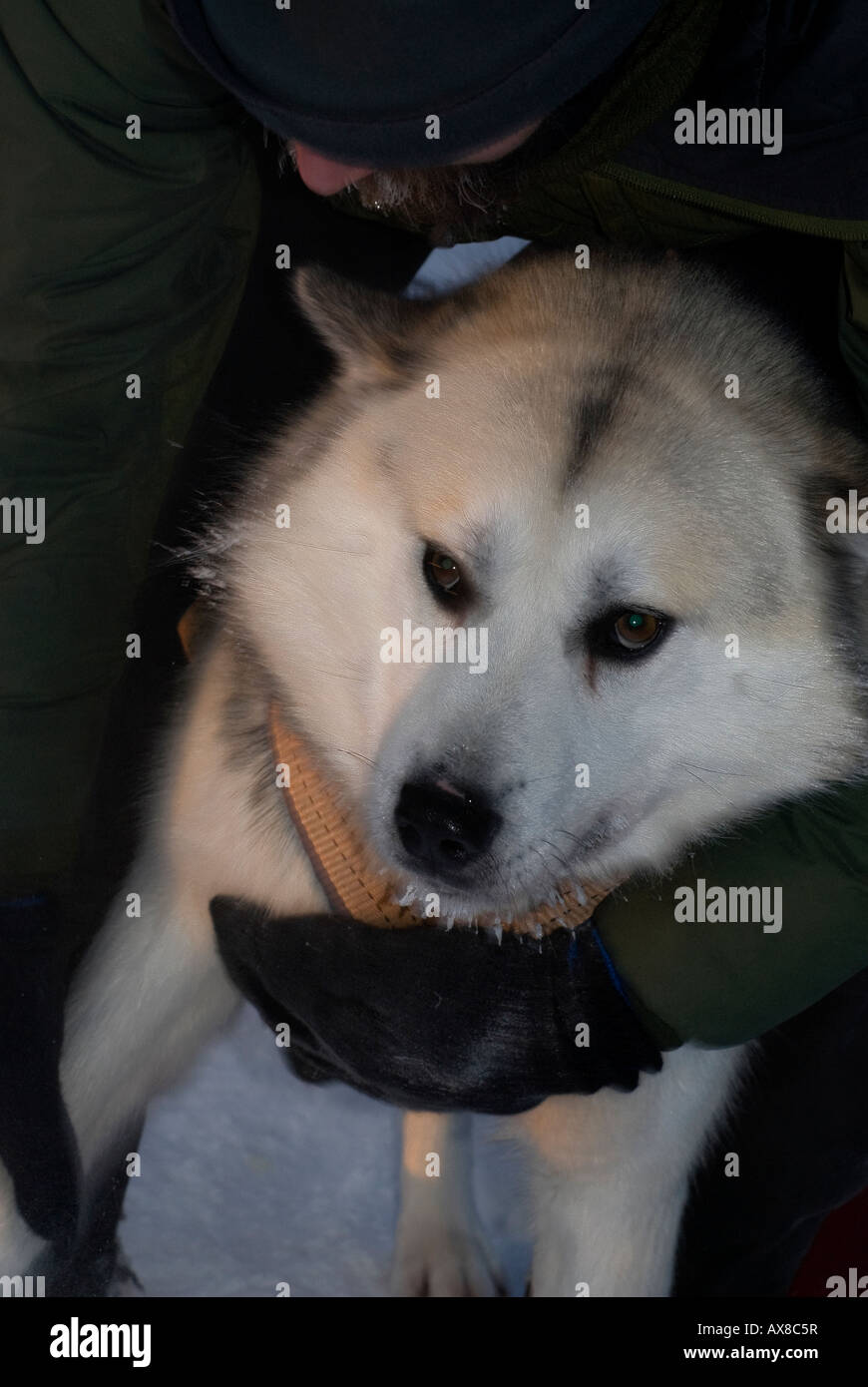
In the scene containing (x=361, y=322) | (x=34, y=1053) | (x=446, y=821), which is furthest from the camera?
(x=34, y=1053)

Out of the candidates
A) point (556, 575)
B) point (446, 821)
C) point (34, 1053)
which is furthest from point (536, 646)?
point (34, 1053)

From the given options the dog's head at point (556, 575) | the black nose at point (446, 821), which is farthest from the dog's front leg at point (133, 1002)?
the black nose at point (446, 821)

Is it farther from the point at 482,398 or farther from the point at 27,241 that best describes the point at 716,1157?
the point at 27,241

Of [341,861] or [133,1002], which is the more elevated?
[341,861]

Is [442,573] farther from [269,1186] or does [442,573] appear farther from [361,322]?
[269,1186]

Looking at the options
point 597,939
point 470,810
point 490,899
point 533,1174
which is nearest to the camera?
point 470,810

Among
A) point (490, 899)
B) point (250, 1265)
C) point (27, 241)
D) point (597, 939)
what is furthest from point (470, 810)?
point (250, 1265)

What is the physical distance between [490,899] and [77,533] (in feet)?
1.94

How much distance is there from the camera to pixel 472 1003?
1.20m

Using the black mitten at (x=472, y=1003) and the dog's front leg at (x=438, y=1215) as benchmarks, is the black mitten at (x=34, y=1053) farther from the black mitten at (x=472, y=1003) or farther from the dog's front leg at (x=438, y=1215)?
the dog's front leg at (x=438, y=1215)

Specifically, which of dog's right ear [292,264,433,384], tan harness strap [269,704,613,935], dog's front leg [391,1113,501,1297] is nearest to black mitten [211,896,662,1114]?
tan harness strap [269,704,613,935]

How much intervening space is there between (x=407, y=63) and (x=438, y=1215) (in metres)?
1.39
